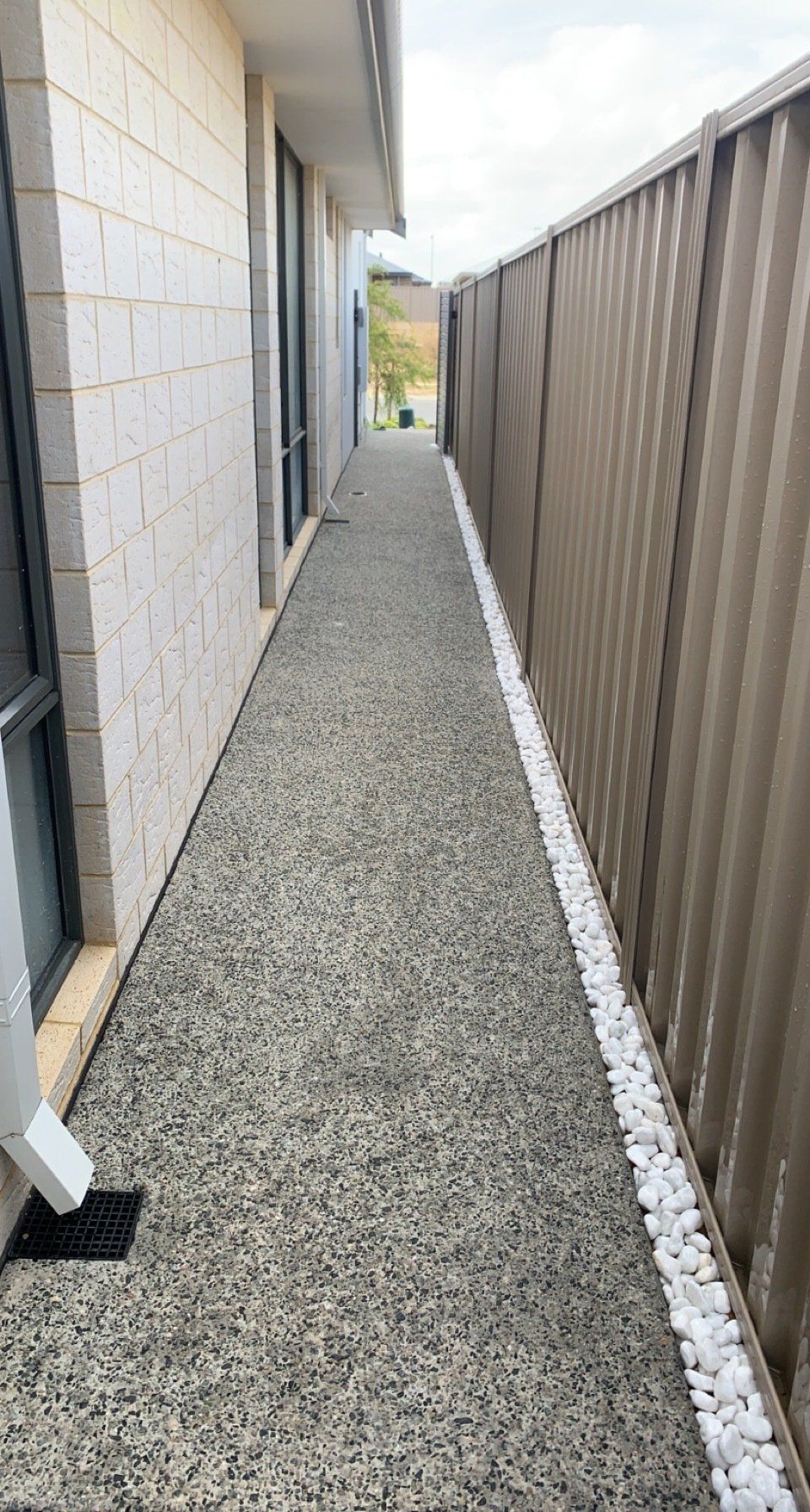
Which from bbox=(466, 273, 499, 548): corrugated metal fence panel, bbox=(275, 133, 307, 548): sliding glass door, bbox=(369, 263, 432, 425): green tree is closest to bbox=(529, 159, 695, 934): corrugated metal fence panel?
bbox=(275, 133, 307, 548): sliding glass door

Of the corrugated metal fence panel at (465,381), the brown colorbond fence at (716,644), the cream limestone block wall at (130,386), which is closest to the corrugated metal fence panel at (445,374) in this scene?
the corrugated metal fence panel at (465,381)

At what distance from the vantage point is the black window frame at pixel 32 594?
7.15 ft

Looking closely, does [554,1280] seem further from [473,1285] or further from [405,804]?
[405,804]

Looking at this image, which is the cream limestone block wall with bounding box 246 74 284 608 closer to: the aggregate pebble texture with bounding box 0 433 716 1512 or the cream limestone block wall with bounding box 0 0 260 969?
the cream limestone block wall with bounding box 0 0 260 969

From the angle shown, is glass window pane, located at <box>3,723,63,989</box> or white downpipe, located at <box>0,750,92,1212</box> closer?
white downpipe, located at <box>0,750,92,1212</box>

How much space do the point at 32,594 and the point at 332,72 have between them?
427 centimetres

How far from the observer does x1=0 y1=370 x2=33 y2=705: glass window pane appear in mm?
2263

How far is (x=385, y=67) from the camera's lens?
5.36 m

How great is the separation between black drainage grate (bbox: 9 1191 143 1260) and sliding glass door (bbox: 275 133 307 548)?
546 centimetres

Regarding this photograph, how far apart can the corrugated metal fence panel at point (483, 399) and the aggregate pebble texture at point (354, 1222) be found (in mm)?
4744

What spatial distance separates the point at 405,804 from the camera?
4.09m

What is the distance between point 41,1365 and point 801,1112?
1.28 m

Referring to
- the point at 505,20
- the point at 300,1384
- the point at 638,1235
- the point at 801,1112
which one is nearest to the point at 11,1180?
the point at 300,1384

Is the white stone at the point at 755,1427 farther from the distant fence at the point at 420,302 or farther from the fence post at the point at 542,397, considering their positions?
the distant fence at the point at 420,302
